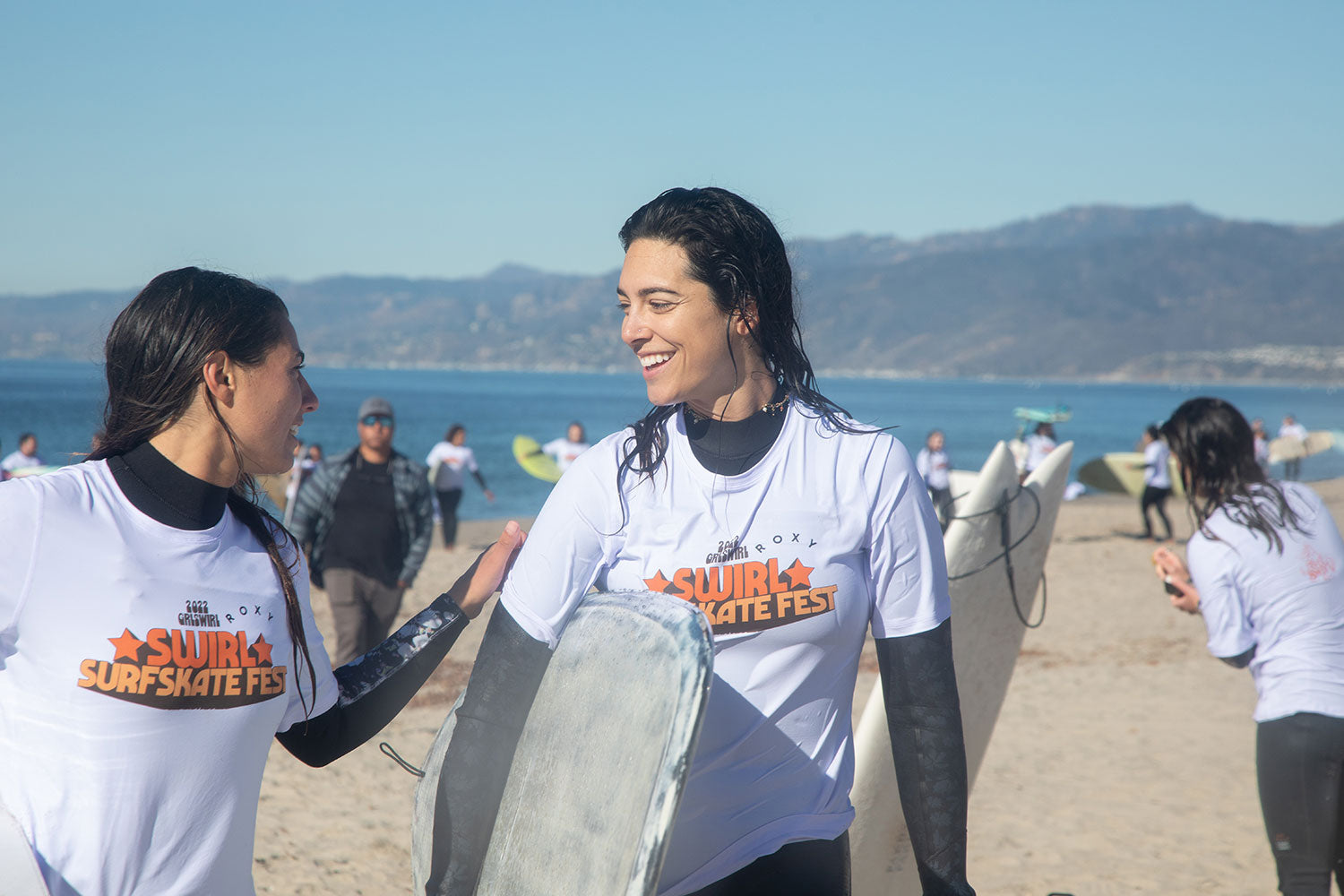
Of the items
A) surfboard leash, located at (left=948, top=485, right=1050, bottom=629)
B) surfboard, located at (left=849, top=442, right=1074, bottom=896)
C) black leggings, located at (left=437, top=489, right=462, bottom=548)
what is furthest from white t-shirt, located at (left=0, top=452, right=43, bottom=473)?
surfboard leash, located at (left=948, top=485, right=1050, bottom=629)

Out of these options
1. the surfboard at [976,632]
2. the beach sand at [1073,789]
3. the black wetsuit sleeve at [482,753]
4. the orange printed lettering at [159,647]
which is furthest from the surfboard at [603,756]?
the beach sand at [1073,789]

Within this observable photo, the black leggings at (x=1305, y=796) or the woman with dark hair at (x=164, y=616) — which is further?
the black leggings at (x=1305, y=796)

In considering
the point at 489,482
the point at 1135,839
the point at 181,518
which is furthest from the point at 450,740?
the point at 489,482

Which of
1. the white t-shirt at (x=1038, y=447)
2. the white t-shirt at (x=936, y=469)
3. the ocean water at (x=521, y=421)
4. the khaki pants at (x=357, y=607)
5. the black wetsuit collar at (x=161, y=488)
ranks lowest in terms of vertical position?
the ocean water at (x=521, y=421)

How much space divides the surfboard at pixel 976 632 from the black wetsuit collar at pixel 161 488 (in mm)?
2344

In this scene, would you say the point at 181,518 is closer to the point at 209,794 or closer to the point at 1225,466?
the point at 209,794

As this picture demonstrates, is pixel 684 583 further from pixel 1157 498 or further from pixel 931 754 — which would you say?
pixel 1157 498


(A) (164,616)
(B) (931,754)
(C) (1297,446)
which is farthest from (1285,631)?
(C) (1297,446)

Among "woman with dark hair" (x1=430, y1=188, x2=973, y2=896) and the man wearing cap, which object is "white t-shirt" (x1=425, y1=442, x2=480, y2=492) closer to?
the man wearing cap

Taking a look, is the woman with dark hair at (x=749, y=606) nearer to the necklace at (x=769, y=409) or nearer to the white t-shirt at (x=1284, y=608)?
the necklace at (x=769, y=409)

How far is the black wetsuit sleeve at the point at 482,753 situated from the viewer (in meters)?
1.87

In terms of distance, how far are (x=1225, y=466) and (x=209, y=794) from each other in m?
2.64

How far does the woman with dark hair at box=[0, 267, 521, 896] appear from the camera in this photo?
5.07 ft

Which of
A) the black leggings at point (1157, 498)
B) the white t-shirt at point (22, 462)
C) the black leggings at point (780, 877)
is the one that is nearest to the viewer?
the black leggings at point (780, 877)
